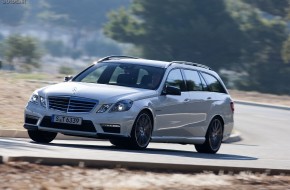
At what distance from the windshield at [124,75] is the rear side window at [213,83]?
1.88 m

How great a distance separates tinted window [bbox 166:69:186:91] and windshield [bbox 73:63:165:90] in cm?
20

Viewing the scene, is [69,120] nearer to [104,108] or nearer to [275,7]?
[104,108]

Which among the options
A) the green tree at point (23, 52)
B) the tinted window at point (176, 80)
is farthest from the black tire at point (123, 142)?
the green tree at point (23, 52)

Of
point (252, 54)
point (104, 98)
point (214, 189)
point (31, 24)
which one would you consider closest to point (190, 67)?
point (104, 98)

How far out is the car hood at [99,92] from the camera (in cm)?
1492

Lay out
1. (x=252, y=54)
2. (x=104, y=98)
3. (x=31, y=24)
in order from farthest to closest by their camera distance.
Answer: (x=31, y=24), (x=252, y=54), (x=104, y=98)

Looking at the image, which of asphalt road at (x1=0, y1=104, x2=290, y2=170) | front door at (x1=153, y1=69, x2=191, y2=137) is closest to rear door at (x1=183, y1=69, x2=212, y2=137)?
front door at (x1=153, y1=69, x2=191, y2=137)

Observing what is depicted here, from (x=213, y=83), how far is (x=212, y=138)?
1.27 meters

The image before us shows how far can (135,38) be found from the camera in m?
83.9

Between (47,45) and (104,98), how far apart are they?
16959cm

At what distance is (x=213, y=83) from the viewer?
18.4 m

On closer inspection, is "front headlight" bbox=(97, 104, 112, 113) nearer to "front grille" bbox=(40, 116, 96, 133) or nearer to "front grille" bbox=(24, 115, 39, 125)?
"front grille" bbox=(40, 116, 96, 133)

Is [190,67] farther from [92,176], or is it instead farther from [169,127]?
[92,176]

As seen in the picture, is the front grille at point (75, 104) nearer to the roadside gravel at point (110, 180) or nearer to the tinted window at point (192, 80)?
the tinted window at point (192, 80)
